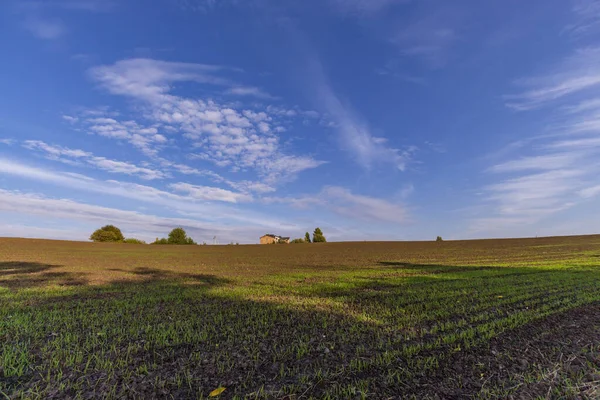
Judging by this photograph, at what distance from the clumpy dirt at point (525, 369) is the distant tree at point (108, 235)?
4142 inches

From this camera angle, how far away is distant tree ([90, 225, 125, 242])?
301ft

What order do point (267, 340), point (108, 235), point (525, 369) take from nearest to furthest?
point (525, 369) → point (267, 340) → point (108, 235)

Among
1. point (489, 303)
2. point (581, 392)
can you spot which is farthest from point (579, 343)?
point (489, 303)

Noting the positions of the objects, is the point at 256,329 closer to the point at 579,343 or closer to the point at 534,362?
the point at 534,362

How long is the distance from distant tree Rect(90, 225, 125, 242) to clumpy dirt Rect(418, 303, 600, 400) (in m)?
105

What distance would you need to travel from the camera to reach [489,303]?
10266 mm

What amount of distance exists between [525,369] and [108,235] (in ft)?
349

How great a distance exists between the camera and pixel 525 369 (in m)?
5.39

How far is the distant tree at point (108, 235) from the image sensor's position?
91.8m

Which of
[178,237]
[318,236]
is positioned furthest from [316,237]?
[178,237]

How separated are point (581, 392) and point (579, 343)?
2690mm

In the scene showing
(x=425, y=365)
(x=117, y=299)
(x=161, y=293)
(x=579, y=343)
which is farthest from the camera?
(x=161, y=293)

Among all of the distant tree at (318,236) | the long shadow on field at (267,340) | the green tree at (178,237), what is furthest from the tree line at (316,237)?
the long shadow on field at (267,340)

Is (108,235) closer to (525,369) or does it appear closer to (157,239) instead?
(157,239)
